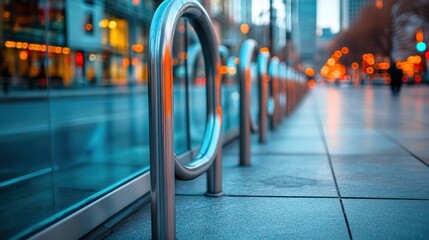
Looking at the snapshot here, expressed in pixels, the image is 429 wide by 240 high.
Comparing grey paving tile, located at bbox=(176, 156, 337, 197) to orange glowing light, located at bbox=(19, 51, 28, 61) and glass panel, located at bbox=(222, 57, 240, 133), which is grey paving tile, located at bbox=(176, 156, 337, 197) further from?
orange glowing light, located at bbox=(19, 51, 28, 61)

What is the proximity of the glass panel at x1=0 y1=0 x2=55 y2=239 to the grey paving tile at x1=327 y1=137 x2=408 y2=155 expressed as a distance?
3.56 meters

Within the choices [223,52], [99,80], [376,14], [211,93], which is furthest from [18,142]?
[376,14]

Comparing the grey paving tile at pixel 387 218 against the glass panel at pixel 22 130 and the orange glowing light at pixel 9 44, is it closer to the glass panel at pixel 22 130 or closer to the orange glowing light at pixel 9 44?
the glass panel at pixel 22 130

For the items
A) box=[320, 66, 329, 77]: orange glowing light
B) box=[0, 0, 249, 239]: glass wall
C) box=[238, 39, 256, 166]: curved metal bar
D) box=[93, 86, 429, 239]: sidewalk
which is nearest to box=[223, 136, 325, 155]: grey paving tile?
box=[93, 86, 429, 239]: sidewalk

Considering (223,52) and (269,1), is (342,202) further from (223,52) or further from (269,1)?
(269,1)

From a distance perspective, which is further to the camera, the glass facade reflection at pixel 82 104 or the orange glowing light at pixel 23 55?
the orange glowing light at pixel 23 55

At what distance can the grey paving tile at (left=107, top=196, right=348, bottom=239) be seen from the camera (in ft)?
9.46

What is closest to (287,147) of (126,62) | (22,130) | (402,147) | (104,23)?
(402,147)

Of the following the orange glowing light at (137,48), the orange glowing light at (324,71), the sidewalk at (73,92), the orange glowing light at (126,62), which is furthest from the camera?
the orange glowing light at (324,71)

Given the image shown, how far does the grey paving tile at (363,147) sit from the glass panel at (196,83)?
1.83 meters

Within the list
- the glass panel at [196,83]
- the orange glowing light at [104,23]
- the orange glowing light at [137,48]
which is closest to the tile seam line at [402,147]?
the glass panel at [196,83]

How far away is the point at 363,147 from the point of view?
635 cm

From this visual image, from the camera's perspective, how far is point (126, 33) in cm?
989

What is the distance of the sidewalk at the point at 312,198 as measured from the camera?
2938 mm
